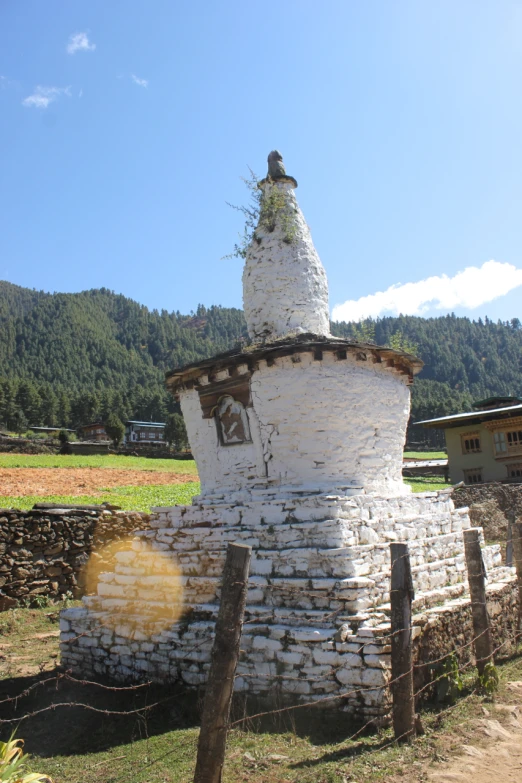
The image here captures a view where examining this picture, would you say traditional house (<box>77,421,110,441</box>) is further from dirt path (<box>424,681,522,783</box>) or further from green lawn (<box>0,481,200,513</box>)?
dirt path (<box>424,681,522,783</box>)

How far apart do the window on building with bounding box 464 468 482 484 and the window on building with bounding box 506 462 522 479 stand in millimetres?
1554

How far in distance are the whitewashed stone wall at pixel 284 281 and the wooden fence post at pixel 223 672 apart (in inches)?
207

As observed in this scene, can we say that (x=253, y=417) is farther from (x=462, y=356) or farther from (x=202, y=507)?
(x=462, y=356)

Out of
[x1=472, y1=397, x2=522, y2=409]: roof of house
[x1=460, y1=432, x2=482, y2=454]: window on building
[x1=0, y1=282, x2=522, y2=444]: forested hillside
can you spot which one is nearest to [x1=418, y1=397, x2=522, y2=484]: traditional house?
[x1=460, y1=432, x2=482, y2=454]: window on building

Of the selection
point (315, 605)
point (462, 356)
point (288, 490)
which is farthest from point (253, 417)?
point (462, 356)

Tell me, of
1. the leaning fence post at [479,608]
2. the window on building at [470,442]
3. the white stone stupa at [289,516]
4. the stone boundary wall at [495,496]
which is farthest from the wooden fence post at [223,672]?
the window on building at [470,442]

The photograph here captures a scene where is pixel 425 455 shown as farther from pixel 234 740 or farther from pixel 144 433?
pixel 234 740

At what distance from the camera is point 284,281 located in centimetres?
880

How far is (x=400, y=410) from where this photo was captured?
27.8 ft

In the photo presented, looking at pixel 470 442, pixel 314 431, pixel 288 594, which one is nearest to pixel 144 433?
pixel 470 442

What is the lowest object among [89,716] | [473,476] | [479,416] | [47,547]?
[473,476]

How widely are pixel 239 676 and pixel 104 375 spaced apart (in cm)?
15476

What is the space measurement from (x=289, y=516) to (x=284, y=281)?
155 inches

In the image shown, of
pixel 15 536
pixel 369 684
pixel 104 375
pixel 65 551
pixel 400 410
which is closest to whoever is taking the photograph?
pixel 369 684
